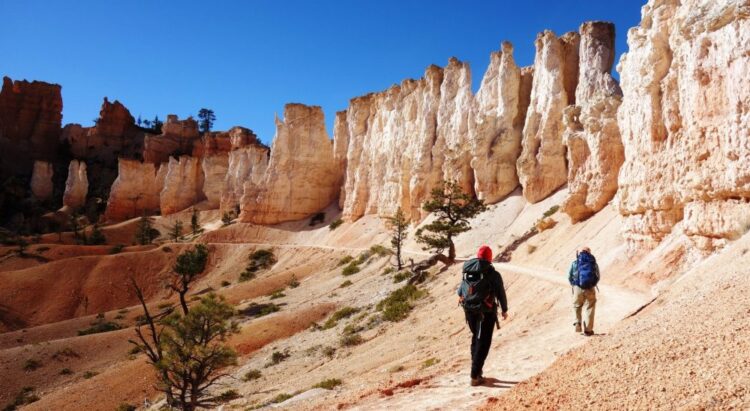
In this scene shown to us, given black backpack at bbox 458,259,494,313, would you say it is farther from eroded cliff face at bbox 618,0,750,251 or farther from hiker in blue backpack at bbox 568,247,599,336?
eroded cliff face at bbox 618,0,750,251

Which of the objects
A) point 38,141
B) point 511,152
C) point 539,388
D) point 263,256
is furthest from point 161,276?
point 38,141

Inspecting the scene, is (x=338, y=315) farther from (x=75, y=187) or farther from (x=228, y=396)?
(x=75, y=187)

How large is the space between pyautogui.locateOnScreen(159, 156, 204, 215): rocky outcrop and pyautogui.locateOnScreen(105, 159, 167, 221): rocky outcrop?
320cm

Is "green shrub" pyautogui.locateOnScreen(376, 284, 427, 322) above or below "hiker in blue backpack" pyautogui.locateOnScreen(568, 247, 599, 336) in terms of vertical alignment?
below

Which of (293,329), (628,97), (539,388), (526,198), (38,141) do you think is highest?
(38,141)

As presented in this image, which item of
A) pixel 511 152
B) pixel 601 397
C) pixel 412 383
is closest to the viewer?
pixel 601 397

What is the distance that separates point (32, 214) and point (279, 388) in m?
79.4

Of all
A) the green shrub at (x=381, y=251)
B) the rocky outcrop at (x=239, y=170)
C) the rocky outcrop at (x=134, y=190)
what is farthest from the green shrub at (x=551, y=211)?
the rocky outcrop at (x=134, y=190)

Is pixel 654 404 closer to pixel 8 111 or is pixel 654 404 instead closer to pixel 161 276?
pixel 161 276

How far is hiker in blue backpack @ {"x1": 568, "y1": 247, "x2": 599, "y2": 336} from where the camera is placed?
821 centimetres

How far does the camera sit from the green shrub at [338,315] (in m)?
23.5

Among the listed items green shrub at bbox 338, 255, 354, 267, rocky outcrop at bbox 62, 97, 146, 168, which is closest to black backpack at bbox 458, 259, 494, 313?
green shrub at bbox 338, 255, 354, 267

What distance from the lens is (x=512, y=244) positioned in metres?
26.0

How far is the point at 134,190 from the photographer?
73750 millimetres
